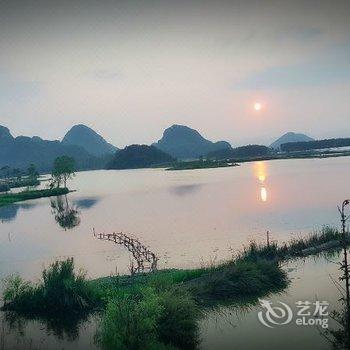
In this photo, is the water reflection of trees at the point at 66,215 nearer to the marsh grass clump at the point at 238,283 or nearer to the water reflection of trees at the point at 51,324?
the water reflection of trees at the point at 51,324

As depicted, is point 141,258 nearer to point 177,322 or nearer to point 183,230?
point 183,230

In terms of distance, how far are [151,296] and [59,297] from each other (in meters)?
10.4

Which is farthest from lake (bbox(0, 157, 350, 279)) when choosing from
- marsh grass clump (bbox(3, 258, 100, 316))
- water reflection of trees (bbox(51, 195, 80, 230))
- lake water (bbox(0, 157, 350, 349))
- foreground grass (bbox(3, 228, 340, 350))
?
marsh grass clump (bbox(3, 258, 100, 316))

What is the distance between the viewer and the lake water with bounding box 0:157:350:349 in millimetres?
25547

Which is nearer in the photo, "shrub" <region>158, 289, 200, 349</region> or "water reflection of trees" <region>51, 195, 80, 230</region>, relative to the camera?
"shrub" <region>158, 289, 200, 349</region>

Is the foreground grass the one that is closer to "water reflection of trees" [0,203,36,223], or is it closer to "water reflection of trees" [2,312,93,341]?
"water reflection of trees" [2,312,93,341]

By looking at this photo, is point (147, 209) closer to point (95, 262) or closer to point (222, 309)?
point (95, 262)

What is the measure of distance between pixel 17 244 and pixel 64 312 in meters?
31.2

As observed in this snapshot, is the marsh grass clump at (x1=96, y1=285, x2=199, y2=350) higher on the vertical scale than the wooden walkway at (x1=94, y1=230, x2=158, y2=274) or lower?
higher

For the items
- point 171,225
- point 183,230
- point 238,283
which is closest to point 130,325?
point 238,283

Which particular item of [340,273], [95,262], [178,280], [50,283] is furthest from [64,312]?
[340,273]

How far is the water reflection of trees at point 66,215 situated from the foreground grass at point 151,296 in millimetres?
38216

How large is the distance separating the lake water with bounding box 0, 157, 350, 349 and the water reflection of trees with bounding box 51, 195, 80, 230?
221 mm

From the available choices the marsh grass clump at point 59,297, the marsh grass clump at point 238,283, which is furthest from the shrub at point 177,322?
the marsh grass clump at point 59,297
